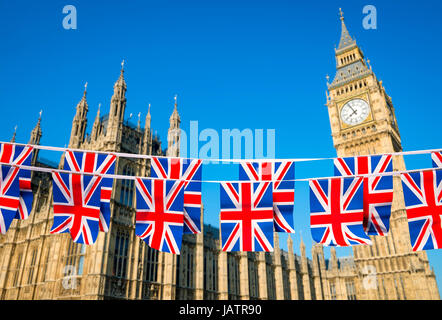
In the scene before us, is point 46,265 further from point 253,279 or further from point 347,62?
point 347,62

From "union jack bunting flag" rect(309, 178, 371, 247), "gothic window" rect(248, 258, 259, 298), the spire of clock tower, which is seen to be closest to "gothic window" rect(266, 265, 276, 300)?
"gothic window" rect(248, 258, 259, 298)

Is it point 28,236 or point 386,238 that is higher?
point 386,238

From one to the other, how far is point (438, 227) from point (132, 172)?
2726 cm

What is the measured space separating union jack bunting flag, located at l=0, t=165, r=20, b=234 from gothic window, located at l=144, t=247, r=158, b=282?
21483 mm

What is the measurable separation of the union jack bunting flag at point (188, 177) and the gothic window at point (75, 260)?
67.3ft

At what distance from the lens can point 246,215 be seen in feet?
34.9

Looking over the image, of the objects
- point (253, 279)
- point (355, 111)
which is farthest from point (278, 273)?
point (355, 111)

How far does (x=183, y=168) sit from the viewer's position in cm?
1115

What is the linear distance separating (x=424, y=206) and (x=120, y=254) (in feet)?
80.2

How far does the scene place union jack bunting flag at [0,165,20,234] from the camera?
9.76 m

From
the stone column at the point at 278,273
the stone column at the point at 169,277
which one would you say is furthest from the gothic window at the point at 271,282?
the stone column at the point at 169,277

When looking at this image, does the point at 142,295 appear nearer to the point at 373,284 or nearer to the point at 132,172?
the point at 132,172
